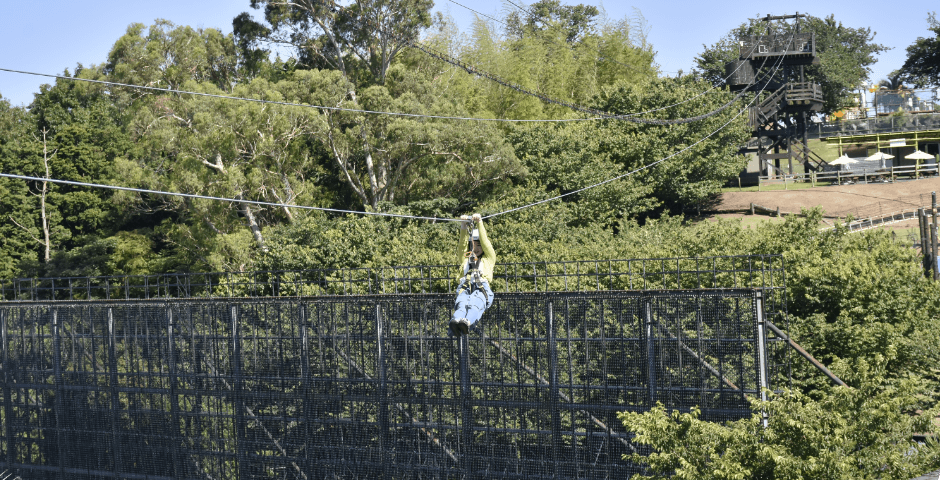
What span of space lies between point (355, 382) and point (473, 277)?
4.23m

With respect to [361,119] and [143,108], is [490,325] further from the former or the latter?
[143,108]

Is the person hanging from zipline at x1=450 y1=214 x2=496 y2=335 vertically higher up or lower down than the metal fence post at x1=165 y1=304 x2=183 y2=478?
higher up

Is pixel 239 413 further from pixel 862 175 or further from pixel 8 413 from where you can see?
pixel 862 175

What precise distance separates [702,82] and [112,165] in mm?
35254

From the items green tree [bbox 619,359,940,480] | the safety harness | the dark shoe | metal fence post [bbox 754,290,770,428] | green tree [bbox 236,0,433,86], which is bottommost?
green tree [bbox 619,359,940,480]

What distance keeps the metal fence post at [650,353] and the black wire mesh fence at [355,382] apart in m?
0.02

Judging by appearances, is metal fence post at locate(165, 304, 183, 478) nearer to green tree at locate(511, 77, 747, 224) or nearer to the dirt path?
green tree at locate(511, 77, 747, 224)

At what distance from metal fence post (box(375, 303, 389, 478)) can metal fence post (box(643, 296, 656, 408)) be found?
4532mm

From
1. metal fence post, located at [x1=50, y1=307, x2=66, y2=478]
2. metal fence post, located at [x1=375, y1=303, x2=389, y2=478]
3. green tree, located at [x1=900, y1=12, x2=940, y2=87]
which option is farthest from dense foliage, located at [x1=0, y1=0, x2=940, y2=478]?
green tree, located at [x1=900, y1=12, x2=940, y2=87]

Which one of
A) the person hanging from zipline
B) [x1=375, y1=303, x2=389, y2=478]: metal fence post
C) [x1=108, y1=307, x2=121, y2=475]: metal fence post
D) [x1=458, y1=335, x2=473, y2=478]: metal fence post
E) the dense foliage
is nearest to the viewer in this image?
the person hanging from zipline

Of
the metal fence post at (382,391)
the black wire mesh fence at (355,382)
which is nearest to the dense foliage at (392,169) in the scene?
the black wire mesh fence at (355,382)

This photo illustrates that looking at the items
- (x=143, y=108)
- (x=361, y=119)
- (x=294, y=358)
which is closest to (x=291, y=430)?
(x=294, y=358)

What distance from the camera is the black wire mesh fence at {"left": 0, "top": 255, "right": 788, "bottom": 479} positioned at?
39.3 ft

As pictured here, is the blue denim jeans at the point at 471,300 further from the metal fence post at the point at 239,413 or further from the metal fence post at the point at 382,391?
the metal fence post at the point at 239,413
